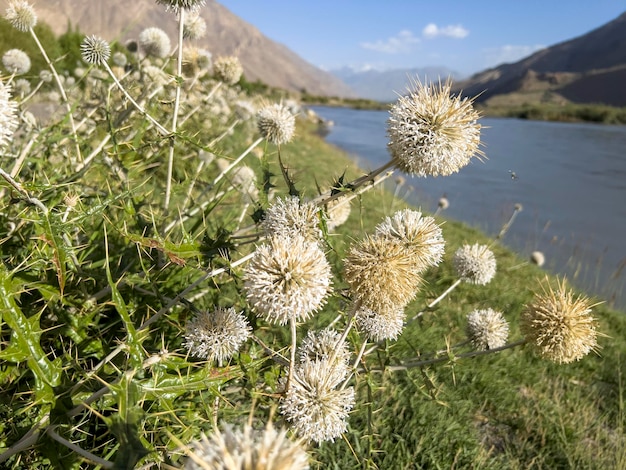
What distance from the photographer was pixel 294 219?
4.72 feet

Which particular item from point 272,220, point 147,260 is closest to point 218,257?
point 272,220

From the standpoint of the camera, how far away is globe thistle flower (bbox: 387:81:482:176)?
1.42 meters

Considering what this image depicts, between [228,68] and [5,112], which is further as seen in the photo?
[228,68]

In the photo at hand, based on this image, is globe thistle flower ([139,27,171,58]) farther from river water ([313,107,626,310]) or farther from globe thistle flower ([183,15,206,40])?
river water ([313,107,626,310])

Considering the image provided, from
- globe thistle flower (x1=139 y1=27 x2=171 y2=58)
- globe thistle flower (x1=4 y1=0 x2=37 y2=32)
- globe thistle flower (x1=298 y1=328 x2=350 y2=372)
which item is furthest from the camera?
globe thistle flower (x1=139 y1=27 x2=171 y2=58)

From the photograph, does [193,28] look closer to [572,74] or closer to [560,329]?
[560,329]

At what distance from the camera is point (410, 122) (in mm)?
1465

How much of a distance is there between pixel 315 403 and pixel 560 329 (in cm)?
109

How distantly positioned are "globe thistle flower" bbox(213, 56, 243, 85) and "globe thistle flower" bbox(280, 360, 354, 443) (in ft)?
7.65

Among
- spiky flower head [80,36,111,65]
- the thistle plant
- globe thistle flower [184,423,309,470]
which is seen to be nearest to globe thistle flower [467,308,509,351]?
the thistle plant

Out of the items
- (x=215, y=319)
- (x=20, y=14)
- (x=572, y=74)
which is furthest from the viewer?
(x=572, y=74)

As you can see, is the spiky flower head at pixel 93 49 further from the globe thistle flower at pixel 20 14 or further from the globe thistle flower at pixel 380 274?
the globe thistle flower at pixel 380 274

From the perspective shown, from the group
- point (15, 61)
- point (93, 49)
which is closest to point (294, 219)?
point (93, 49)

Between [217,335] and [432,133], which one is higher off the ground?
[432,133]
